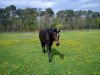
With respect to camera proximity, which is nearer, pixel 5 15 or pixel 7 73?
pixel 7 73

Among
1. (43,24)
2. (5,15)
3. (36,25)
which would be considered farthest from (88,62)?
(5,15)

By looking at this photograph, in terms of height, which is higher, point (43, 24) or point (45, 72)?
point (45, 72)

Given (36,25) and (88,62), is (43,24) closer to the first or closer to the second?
(36,25)

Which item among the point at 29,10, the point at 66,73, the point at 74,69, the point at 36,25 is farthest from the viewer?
the point at 29,10

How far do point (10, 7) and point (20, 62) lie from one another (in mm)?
141376

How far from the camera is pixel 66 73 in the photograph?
13297 mm

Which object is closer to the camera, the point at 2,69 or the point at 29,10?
the point at 2,69

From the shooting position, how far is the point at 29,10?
143m

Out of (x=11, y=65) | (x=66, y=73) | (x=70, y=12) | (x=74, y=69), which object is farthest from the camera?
(x=70, y=12)

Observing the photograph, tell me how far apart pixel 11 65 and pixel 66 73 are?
4.55 metres

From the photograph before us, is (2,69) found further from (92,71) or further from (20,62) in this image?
(92,71)

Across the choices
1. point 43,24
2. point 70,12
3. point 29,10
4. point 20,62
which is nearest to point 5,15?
point 29,10

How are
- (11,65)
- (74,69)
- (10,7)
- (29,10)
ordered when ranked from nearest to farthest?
(74,69) < (11,65) < (29,10) < (10,7)

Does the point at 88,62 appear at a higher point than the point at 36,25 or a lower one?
higher
